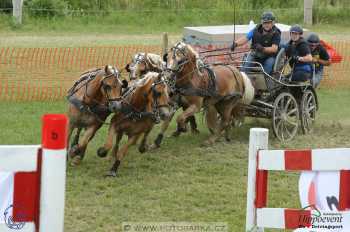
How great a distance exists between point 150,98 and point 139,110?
190mm

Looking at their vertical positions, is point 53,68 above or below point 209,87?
below

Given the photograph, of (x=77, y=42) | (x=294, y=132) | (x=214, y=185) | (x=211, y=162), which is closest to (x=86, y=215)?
(x=214, y=185)

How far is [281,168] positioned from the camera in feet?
14.2

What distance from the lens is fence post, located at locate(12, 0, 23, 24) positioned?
2052 cm

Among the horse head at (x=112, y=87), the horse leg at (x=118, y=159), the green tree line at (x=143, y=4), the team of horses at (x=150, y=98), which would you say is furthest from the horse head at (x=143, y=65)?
the green tree line at (x=143, y=4)

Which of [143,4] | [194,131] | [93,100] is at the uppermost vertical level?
[93,100]

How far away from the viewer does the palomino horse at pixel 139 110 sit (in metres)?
9.12

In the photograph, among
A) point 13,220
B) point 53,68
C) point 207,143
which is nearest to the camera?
point 13,220

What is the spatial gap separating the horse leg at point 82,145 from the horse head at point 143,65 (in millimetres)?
1114

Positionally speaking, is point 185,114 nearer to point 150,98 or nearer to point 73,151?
point 150,98

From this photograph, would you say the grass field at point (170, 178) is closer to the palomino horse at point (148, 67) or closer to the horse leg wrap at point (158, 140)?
the horse leg wrap at point (158, 140)

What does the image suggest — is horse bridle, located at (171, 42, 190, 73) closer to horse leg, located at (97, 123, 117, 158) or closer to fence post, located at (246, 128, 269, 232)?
horse leg, located at (97, 123, 117, 158)

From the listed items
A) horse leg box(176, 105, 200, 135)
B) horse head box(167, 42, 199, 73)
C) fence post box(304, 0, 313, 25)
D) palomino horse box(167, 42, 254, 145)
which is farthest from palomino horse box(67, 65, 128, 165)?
fence post box(304, 0, 313, 25)

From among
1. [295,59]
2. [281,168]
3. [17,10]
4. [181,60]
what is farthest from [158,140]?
[17,10]
